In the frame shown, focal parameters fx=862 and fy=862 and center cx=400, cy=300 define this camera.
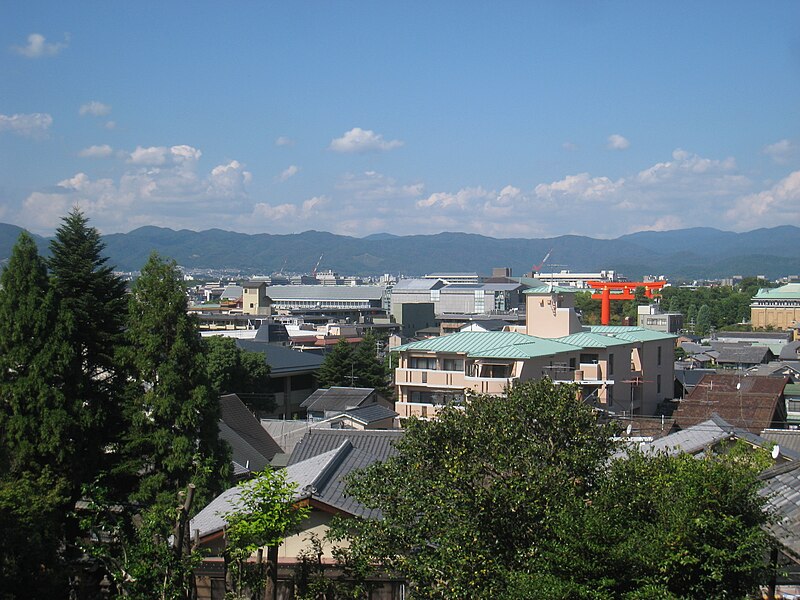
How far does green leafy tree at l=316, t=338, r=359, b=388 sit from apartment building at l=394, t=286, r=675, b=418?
9281mm

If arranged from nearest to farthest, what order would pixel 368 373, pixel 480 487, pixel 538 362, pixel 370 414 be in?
pixel 480 487 < pixel 370 414 < pixel 538 362 < pixel 368 373

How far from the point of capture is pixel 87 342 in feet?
37.5

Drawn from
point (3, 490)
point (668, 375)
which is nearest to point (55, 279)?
point (3, 490)

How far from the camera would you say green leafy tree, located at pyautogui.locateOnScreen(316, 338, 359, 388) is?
109 ft

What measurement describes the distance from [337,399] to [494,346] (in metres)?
5.43

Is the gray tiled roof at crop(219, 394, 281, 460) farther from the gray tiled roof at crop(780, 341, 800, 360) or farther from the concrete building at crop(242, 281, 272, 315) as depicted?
the concrete building at crop(242, 281, 272, 315)

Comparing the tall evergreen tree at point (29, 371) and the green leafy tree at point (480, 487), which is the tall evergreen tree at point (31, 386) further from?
the green leafy tree at point (480, 487)

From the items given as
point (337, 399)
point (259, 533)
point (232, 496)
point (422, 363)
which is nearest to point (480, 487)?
point (259, 533)

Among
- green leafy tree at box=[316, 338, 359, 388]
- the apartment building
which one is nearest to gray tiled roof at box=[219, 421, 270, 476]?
the apartment building

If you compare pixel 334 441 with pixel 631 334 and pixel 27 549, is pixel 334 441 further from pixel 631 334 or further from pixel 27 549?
pixel 631 334

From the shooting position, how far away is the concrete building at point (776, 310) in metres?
86.8

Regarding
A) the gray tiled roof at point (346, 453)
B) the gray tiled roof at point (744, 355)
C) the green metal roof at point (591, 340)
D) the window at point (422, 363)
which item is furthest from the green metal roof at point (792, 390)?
the gray tiled roof at point (346, 453)

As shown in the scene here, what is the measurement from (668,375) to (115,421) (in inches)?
826

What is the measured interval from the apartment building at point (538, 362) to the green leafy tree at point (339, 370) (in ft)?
30.4
